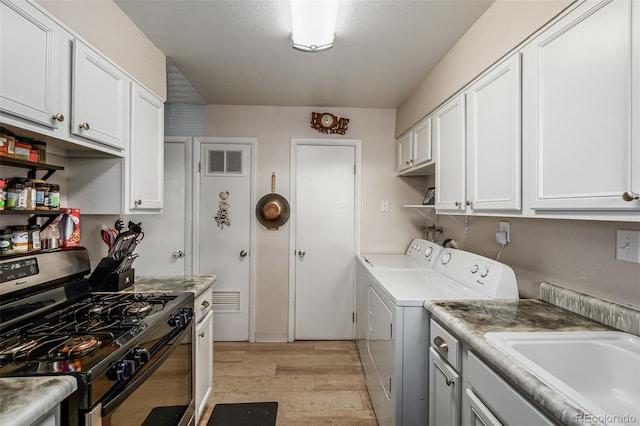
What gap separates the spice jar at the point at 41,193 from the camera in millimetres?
1327

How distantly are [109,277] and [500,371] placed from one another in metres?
1.83

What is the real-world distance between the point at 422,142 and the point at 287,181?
1.36m

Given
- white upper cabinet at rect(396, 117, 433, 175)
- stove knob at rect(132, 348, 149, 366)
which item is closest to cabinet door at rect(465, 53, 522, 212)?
white upper cabinet at rect(396, 117, 433, 175)

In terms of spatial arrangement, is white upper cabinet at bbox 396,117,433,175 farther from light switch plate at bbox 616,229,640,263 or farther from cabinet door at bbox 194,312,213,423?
cabinet door at bbox 194,312,213,423

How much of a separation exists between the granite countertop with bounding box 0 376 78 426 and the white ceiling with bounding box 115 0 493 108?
169 cm

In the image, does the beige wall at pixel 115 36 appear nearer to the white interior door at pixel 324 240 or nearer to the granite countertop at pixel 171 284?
the granite countertop at pixel 171 284

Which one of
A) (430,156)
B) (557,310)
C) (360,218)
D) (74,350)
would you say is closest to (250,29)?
(430,156)

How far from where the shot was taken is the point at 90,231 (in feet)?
6.02

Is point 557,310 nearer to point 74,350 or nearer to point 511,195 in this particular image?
point 511,195

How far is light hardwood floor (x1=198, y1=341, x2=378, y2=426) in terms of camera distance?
6.44 feet

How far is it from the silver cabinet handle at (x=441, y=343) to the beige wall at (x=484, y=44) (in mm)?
1343

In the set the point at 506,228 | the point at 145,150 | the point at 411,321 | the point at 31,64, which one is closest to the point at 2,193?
the point at 31,64

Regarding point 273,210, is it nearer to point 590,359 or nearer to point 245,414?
point 245,414

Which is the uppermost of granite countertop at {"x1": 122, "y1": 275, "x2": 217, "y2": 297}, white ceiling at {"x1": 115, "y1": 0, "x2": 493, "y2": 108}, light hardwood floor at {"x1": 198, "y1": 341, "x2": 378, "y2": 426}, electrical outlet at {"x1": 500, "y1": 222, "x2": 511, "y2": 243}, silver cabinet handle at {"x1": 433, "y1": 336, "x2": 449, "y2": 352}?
white ceiling at {"x1": 115, "y1": 0, "x2": 493, "y2": 108}
